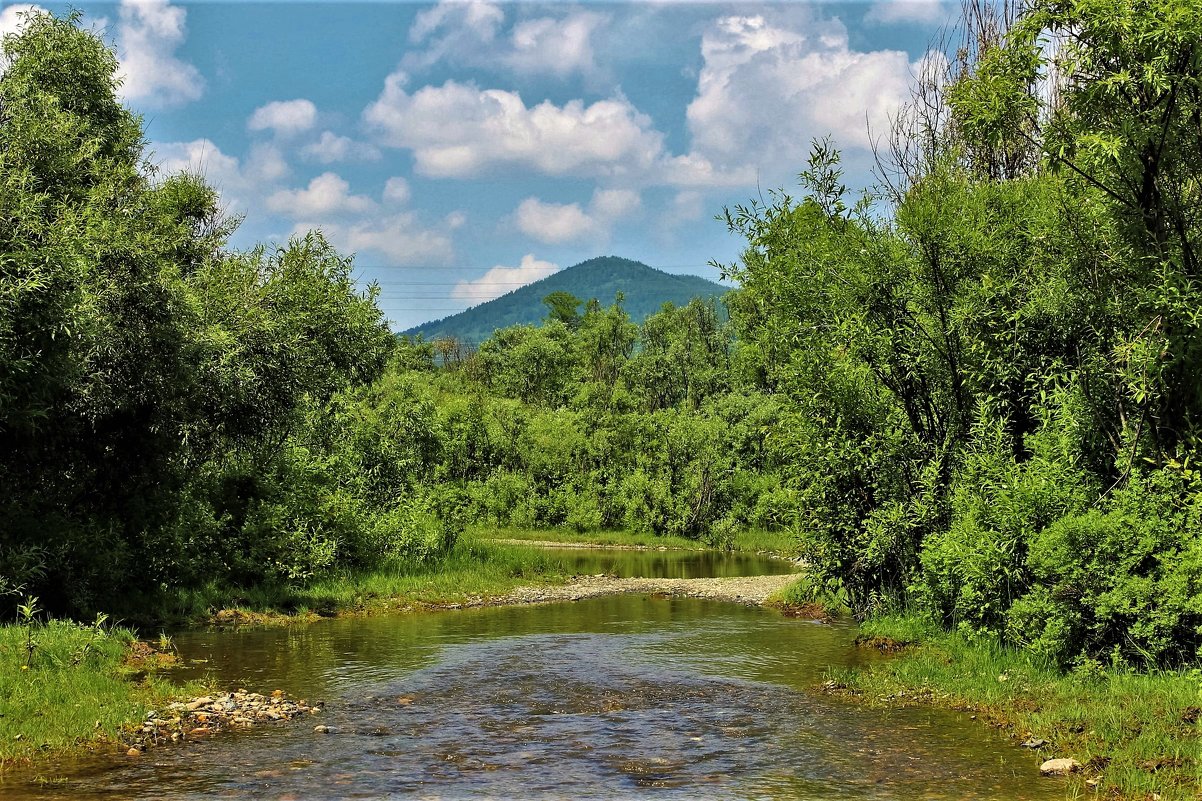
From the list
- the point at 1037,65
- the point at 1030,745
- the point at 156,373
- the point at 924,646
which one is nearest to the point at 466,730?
the point at 1030,745

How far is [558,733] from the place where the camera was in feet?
50.0

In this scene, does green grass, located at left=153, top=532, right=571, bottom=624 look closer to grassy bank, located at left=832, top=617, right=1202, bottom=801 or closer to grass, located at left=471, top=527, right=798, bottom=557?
grassy bank, located at left=832, top=617, right=1202, bottom=801

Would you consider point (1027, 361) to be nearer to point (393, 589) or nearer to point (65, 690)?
point (65, 690)

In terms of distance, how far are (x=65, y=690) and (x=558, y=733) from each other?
8285mm

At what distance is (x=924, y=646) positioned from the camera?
20.9 m

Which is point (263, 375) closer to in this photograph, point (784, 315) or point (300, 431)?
point (300, 431)

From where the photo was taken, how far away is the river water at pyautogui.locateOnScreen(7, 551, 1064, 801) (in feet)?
39.9

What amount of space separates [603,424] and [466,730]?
6183 centimetres

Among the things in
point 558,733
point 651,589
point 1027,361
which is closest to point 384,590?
point 651,589

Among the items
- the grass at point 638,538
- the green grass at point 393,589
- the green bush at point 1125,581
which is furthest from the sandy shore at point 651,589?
the grass at point 638,538

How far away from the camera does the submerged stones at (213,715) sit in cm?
1449

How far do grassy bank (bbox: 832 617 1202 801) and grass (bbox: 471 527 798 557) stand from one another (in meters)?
44.2

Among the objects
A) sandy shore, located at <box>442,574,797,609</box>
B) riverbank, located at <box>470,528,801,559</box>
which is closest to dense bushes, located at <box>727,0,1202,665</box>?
sandy shore, located at <box>442,574,797,609</box>

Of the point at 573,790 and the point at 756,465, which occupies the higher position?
the point at 756,465
